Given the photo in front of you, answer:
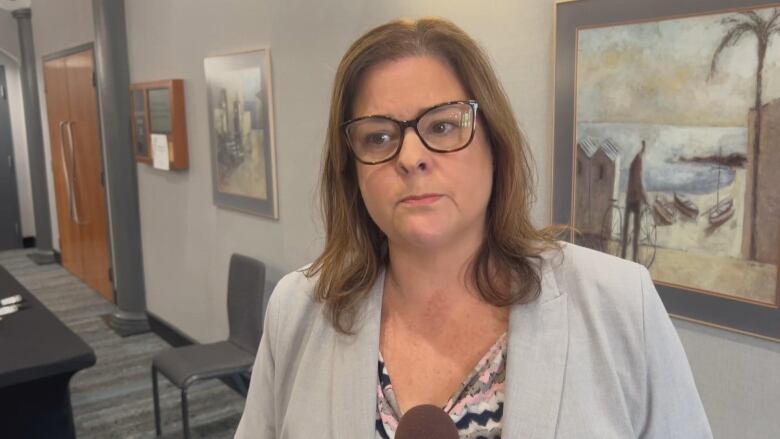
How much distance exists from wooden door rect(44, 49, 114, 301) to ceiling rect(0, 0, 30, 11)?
900 mm

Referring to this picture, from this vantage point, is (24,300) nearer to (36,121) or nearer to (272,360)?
(272,360)

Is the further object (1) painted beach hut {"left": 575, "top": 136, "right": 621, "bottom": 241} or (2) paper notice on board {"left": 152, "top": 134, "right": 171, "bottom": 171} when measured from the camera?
(2) paper notice on board {"left": 152, "top": 134, "right": 171, "bottom": 171}

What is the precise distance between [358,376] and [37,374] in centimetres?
173

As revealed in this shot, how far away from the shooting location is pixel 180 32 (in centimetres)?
396

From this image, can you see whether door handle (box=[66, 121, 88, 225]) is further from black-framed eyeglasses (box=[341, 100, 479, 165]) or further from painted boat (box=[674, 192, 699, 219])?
black-framed eyeglasses (box=[341, 100, 479, 165])

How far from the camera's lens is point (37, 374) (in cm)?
Result: 226

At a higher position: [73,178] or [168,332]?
[73,178]

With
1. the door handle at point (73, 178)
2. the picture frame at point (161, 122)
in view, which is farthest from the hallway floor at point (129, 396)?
the picture frame at point (161, 122)

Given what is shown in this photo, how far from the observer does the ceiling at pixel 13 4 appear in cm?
684

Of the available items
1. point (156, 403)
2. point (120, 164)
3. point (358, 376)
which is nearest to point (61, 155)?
point (120, 164)

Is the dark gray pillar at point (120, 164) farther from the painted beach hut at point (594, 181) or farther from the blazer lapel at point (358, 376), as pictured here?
the blazer lapel at point (358, 376)

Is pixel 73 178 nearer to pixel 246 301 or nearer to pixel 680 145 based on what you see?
pixel 246 301

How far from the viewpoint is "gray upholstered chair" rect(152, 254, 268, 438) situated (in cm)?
291

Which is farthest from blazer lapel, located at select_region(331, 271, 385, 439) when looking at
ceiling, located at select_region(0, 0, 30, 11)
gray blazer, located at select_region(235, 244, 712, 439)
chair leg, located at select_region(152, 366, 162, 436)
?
ceiling, located at select_region(0, 0, 30, 11)
